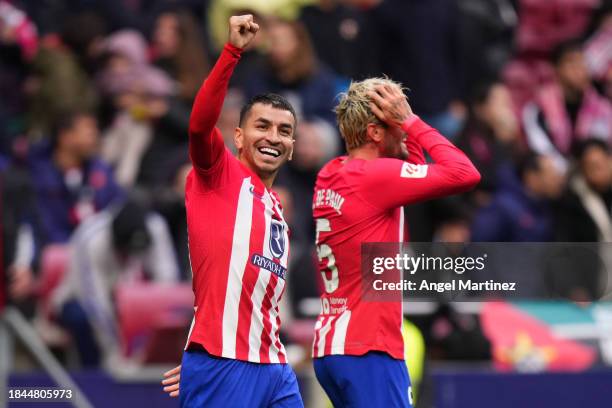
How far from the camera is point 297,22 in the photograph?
12.2 meters

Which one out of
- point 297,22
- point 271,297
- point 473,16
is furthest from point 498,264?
point 473,16

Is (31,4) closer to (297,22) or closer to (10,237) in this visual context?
(297,22)

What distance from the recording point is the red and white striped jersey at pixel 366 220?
663 cm

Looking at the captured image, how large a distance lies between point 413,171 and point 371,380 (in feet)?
3.48

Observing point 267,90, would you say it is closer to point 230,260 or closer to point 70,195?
point 70,195

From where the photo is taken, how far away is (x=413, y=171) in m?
6.66

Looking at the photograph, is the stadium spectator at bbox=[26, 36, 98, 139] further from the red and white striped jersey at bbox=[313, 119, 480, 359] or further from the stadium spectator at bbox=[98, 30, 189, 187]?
the red and white striped jersey at bbox=[313, 119, 480, 359]

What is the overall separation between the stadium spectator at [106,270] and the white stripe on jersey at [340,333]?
4003 millimetres

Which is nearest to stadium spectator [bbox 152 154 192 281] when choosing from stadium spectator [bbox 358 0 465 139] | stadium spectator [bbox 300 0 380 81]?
stadium spectator [bbox 300 0 380 81]

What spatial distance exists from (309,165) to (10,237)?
8.90 feet

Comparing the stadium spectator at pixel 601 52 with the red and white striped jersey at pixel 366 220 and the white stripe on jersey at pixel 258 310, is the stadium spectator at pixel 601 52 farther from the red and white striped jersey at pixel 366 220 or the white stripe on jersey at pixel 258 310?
the white stripe on jersey at pixel 258 310

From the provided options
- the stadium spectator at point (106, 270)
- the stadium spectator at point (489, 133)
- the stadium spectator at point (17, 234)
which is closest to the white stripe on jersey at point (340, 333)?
the stadium spectator at point (106, 270)

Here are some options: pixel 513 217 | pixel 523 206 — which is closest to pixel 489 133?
pixel 523 206

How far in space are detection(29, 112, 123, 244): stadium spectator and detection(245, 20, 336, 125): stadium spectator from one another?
165 centimetres
